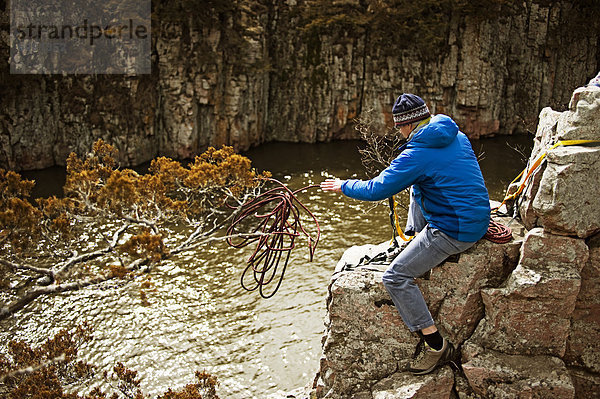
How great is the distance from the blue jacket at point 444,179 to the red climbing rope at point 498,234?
1.28ft

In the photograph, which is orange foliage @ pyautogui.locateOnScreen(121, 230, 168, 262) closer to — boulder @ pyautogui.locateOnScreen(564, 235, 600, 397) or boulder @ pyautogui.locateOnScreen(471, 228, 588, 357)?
boulder @ pyautogui.locateOnScreen(471, 228, 588, 357)

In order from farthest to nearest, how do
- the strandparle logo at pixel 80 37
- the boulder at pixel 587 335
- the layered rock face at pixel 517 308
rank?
1. the strandparle logo at pixel 80 37
2. the boulder at pixel 587 335
3. the layered rock face at pixel 517 308

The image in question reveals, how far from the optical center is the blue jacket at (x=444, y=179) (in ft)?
15.1

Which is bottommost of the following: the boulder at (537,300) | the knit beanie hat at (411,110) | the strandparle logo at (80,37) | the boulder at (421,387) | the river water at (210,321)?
the river water at (210,321)

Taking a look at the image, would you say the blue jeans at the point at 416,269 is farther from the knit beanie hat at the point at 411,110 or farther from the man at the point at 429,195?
the knit beanie hat at the point at 411,110

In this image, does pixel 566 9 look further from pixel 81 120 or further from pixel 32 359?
pixel 32 359

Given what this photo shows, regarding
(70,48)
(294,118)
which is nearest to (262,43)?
(294,118)

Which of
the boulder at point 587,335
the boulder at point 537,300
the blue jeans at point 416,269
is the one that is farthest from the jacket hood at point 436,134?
the boulder at point 587,335

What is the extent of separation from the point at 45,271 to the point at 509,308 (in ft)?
17.1

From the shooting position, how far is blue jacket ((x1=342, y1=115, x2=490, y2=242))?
4602 millimetres

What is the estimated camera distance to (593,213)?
4.73 m

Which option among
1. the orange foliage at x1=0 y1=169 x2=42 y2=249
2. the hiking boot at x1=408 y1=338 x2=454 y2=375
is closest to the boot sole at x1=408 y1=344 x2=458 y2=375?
the hiking boot at x1=408 y1=338 x2=454 y2=375

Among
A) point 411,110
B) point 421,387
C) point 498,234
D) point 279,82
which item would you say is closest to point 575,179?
point 498,234

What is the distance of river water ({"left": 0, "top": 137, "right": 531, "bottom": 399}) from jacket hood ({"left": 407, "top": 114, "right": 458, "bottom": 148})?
512cm
